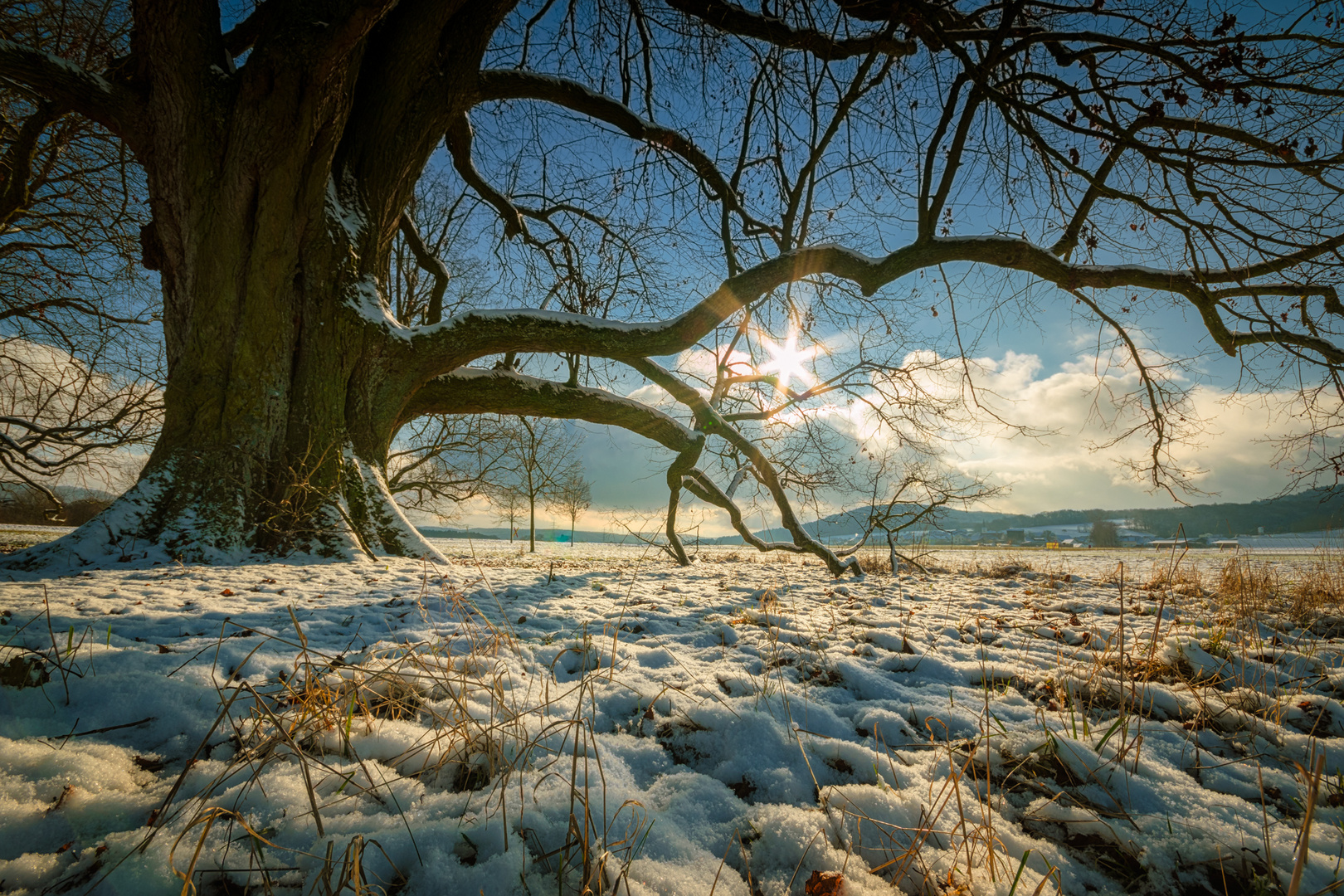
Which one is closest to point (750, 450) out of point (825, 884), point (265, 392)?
point (265, 392)

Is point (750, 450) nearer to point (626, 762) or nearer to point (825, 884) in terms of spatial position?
point (626, 762)

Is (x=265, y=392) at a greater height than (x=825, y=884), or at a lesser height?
greater

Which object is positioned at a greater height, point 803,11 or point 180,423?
point 803,11

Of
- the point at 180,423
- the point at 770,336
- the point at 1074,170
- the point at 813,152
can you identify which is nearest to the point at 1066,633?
the point at 1074,170

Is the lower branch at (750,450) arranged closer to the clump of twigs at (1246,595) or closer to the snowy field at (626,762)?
the clump of twigs at (1246,595)

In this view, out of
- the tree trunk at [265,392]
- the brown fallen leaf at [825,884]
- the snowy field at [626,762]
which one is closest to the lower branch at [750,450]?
the tree trunk at [265,392]

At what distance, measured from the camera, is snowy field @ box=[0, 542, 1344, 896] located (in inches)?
36.7

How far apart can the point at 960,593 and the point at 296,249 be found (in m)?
6.44

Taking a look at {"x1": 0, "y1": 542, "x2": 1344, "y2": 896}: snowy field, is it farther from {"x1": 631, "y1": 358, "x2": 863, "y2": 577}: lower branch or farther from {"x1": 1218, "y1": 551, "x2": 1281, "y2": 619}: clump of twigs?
{"x1": 631, "y1": 358, "x2": 863, "y2": 577}: lower branch

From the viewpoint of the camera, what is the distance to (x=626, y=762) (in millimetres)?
1339

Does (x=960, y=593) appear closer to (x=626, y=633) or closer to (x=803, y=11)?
(x=626, y=633)

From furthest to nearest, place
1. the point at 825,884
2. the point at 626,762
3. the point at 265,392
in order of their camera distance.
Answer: the point at 265,392
the point at 626,762
the point at 825,884

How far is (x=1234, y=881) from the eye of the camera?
1049 millimetres

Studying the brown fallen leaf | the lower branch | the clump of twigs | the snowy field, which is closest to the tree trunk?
the snowy field
